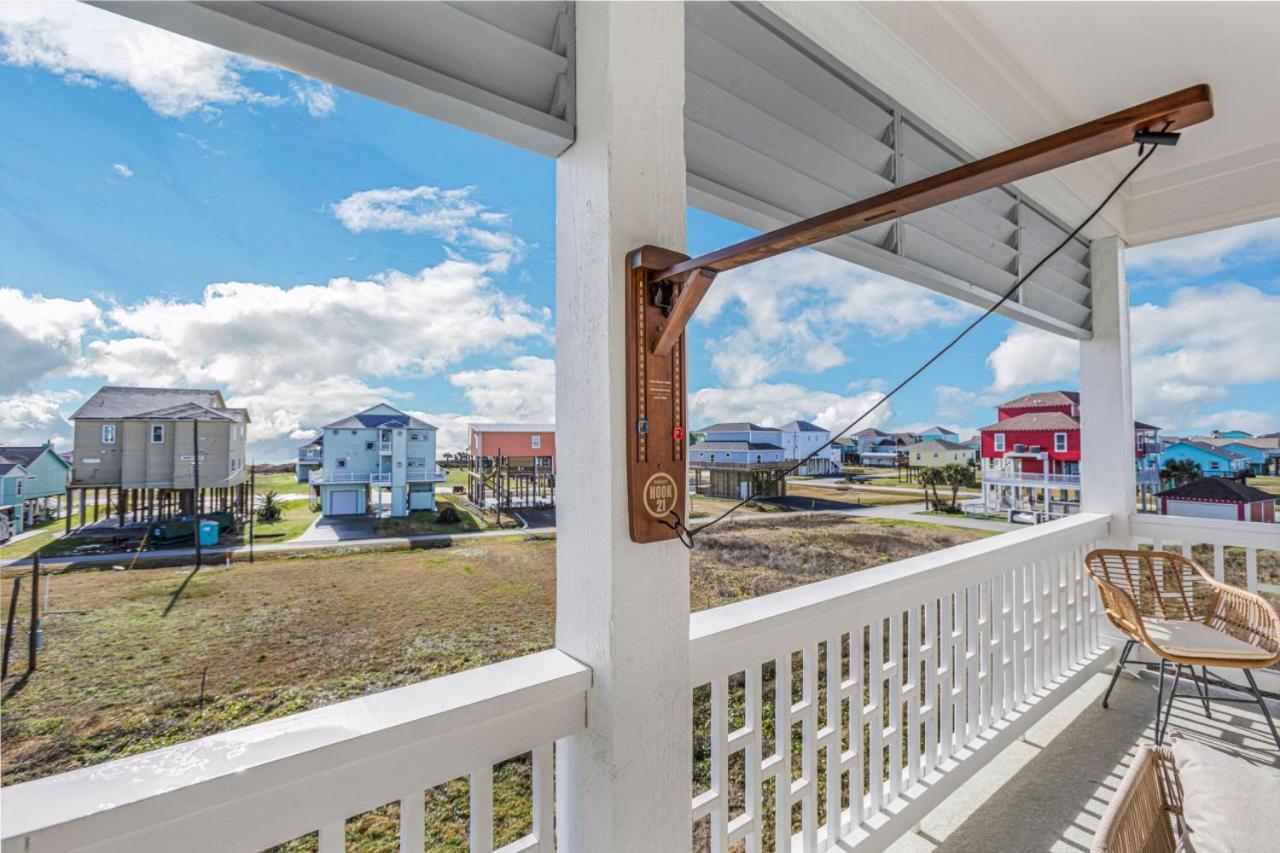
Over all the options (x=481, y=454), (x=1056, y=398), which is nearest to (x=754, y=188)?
(x=481, y=454)

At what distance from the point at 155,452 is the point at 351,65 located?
2.06 feet

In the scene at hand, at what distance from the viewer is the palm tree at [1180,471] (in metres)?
2.68

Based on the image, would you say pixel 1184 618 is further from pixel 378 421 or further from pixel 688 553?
pixel 378 421

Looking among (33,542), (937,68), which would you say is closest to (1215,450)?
(937,68)

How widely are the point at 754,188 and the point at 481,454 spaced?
1.03m

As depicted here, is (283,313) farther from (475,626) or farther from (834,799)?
(834,799)

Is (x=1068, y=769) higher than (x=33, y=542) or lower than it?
lower

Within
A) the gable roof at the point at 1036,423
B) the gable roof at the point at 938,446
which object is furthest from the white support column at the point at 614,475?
the gable roof at the point at 1036,423

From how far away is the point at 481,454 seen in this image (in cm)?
102

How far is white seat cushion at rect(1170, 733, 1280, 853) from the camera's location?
86 cm

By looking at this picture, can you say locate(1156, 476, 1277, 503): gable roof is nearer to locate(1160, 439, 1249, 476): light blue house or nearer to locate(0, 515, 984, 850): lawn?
locate(1160, 439, 1249, 476): light blue house

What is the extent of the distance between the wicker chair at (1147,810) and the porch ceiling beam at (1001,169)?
90 centimetres

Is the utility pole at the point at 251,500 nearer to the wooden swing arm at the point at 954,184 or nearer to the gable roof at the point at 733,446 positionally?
the wooden swing arm at the point at 954,184

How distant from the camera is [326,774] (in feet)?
2.40
